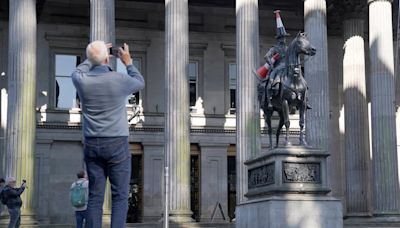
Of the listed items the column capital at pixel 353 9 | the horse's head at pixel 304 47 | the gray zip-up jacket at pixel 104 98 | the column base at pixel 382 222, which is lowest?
the column base at pixel 382 222

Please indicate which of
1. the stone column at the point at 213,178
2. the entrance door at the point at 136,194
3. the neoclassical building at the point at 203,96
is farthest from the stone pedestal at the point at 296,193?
the stone column at the point at 213,178

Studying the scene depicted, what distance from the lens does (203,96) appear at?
38.3 meters

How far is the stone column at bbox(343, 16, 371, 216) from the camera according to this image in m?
35.4

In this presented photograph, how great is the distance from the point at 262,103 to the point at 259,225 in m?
3.15

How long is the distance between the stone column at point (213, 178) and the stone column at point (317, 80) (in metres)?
8.98

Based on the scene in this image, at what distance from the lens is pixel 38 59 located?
36219 millimetres

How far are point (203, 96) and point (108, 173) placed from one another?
104ft

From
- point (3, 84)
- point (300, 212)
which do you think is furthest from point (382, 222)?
point (3, 84)

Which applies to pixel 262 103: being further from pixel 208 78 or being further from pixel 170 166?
pixel 208 78

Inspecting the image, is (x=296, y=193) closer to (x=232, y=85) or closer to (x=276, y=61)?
(x=276, y=61)

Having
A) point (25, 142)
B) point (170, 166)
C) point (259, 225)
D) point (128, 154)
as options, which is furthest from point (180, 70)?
point (128, 154)

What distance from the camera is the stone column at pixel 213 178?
37.3 m

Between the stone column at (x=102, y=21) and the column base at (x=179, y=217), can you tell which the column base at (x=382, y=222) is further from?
the stone column at (x=102, y=21)

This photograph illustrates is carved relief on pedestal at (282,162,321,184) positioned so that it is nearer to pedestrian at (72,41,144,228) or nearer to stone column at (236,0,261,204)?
pedestrian at (72,41,144,228)
